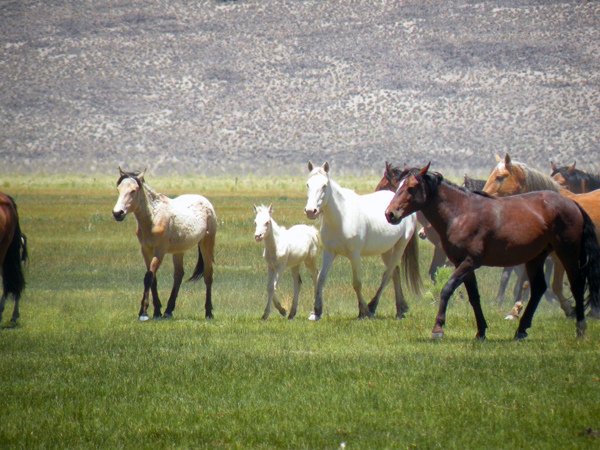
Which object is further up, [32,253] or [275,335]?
[275,335]

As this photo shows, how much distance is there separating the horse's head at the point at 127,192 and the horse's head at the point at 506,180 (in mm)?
5542

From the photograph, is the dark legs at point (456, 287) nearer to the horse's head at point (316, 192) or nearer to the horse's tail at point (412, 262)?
the horse's head at point (316, 192)

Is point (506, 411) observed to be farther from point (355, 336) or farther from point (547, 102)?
point (547, 102)

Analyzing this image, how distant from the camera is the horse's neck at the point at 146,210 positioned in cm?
1130

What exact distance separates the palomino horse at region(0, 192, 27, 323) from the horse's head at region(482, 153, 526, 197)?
7480mm

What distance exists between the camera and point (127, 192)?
10969 millimetres

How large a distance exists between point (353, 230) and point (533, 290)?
3185 millimetres

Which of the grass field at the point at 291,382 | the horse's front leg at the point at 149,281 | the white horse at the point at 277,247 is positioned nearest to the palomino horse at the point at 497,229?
the grass field at the point at 291,382

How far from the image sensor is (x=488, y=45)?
81.4 m

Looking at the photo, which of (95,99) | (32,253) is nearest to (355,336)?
(32,253)

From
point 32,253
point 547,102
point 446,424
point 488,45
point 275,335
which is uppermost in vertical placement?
point 488,45

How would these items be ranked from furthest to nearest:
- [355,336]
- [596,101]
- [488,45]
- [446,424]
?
[488,45]
[596,101]
[355,336]
[446,424]

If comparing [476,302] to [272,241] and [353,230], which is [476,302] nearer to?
[353,230]

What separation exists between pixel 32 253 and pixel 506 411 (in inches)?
691
